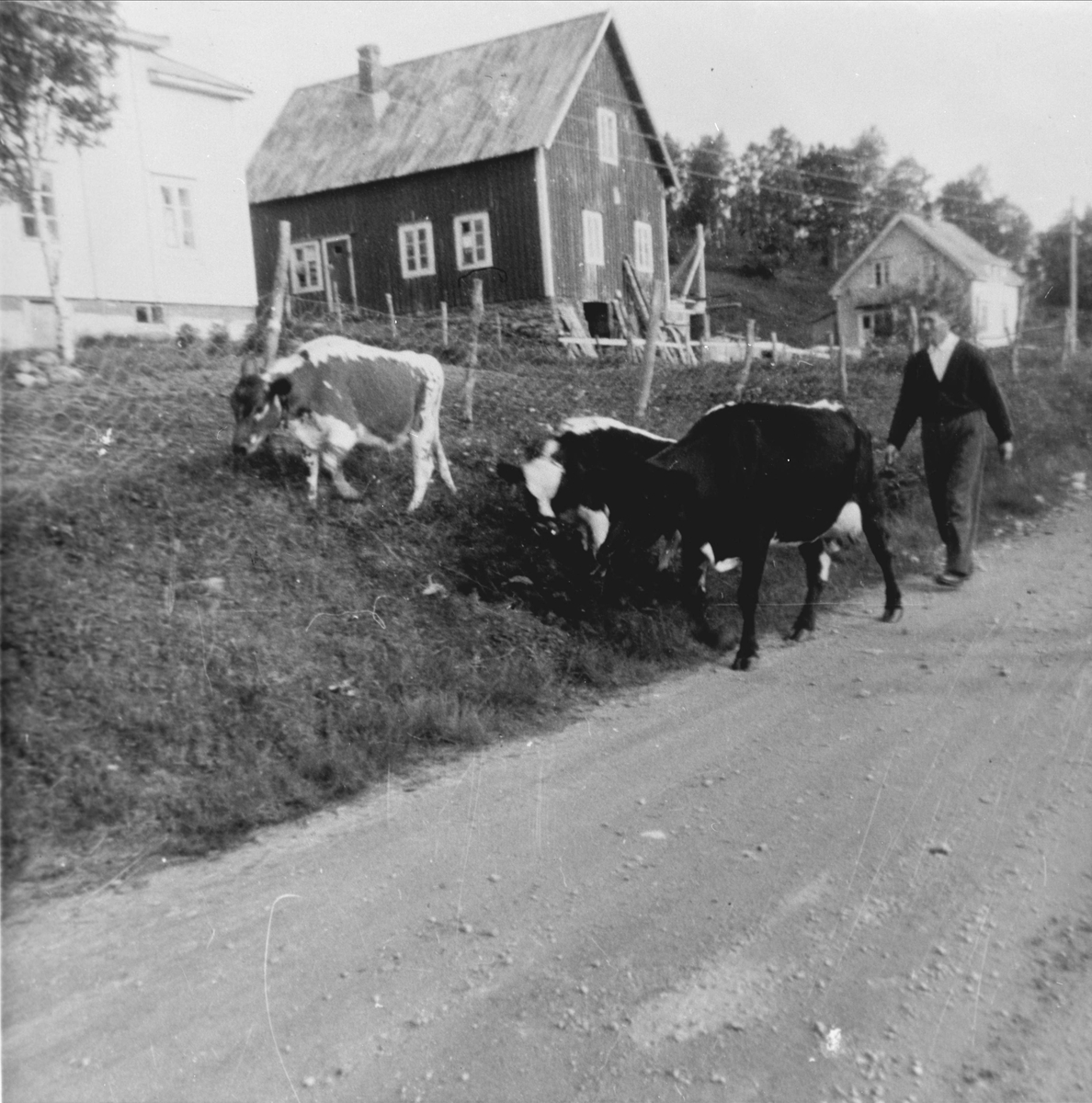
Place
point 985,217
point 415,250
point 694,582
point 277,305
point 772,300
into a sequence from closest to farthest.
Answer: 1. point 694,582
2. point 277,305
3. point 985,217
4. point 772,300
5. point 415,250

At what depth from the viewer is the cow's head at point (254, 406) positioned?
6758 millimetres

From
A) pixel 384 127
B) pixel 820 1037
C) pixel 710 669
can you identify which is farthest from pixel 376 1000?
pixel 384 127

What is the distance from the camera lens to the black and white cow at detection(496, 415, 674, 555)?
707 centimetres

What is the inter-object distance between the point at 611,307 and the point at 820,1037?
23548 millimetres

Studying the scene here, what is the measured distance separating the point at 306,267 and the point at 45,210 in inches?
898

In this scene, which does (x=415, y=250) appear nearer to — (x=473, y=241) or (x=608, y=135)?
(x=473, y=241)

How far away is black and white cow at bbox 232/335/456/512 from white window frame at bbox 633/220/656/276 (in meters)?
19.7

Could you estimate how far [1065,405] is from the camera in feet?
48.4

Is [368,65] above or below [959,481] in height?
above

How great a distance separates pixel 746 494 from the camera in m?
6.73

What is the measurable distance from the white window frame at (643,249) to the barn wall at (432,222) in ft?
13.6

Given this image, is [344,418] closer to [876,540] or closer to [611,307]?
[876,540]

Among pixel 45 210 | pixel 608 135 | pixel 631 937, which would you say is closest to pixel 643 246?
pixel 608 135

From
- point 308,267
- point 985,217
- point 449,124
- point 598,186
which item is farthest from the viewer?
point 308,267
